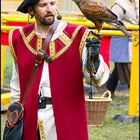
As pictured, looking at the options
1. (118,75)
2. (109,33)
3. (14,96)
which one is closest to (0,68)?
(118,75)

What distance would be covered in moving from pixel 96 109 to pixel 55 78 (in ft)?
12.6

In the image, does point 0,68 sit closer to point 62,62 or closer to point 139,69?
point 139,69

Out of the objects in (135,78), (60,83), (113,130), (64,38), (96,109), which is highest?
(64,38)

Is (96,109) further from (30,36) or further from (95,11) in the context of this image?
(95,11)

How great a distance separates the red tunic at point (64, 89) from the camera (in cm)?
491

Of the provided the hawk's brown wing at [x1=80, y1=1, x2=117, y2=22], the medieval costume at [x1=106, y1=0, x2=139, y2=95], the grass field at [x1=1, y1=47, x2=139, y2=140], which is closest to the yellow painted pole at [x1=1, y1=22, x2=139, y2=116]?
the grass field at [x1=1, y1=47, x2=139, y2=140]

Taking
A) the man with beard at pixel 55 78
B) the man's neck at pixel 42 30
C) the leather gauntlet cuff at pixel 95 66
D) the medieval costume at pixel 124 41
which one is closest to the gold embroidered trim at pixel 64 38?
the man with beard at pixel 55 78

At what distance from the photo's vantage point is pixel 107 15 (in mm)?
4738

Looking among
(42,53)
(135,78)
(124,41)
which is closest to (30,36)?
(42,53)

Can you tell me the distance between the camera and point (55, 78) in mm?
4910

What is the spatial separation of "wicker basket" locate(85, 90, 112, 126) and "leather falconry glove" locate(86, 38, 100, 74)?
3.88 m

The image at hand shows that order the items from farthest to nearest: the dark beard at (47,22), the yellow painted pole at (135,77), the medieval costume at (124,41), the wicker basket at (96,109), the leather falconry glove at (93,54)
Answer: the medieval costume at (124,41)
the yellow painted pole at (135,77)
the wicker basket at (96,109)
the dark beard at (47,22)
the leather falconry glove at (93,54)

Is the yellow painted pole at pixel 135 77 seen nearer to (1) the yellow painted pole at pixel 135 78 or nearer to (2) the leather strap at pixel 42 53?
(1) the yellow painted pole at pixel 135 78

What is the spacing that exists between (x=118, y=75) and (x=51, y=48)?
244 inches
